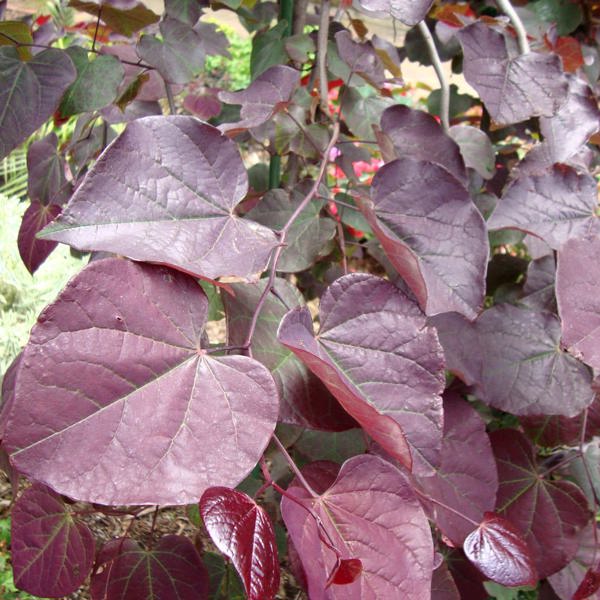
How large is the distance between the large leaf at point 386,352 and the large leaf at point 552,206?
0.20m

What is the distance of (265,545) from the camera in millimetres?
419

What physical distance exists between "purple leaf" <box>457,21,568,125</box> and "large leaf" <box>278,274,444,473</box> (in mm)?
276

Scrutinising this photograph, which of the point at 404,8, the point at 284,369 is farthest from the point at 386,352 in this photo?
the point at 404,8

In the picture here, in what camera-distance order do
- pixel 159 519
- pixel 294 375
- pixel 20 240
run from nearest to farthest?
pixel 294 375 < pixel 20 240 < pixel 159 519

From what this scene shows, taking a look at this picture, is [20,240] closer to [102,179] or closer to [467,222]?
[102,179]

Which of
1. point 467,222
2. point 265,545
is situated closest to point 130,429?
point 265,545

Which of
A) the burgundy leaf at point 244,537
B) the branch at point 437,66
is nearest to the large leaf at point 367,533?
the burgundy leaf at point 244,537

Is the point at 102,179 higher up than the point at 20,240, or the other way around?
the point at 102,179

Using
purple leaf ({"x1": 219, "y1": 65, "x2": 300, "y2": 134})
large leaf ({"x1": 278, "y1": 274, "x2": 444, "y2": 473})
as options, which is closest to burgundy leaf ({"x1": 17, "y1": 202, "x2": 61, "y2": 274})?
purple leaf ({"x1": 219, "y1": 65, "x2": 300, "y2": 134})

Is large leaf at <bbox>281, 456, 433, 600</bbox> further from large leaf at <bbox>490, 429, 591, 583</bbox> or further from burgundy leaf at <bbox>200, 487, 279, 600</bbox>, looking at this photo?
large leaf at <bbox>490, 429, 591, 583</bbox>

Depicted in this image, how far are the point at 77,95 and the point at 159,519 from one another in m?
1.09

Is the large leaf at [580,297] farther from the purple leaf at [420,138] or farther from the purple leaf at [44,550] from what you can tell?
the purple leaf at [44,550]

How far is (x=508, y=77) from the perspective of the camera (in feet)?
2.36

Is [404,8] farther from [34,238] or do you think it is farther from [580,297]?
[34,238]
